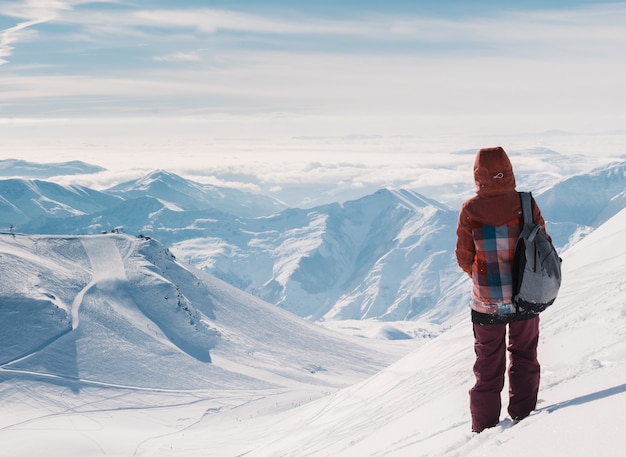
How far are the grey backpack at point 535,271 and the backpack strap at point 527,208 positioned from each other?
0.10 meters

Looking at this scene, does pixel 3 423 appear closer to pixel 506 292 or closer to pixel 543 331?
pixel 543 331

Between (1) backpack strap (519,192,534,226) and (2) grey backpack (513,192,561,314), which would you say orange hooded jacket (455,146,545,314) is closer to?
(1) backpack strap (519,192,534,226)

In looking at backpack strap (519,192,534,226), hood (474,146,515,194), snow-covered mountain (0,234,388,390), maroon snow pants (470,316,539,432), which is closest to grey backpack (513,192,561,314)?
backpack strap (519,192,534,226)

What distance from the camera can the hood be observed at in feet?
23.9

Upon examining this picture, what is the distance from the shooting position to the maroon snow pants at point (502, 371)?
7270mm

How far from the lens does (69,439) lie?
4812 centimetres

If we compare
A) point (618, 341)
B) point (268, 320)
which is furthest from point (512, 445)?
point (268, 320)

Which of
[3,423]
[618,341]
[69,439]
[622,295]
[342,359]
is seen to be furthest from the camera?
[342,359]

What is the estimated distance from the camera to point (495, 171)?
732 cm

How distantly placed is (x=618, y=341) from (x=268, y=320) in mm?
103125

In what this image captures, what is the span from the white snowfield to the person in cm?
37

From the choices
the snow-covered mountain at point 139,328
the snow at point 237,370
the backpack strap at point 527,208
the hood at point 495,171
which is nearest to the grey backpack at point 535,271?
the backpack strap at point 527,208

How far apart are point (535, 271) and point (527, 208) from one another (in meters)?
0.79

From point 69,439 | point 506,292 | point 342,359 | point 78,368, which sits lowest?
point 342,359
